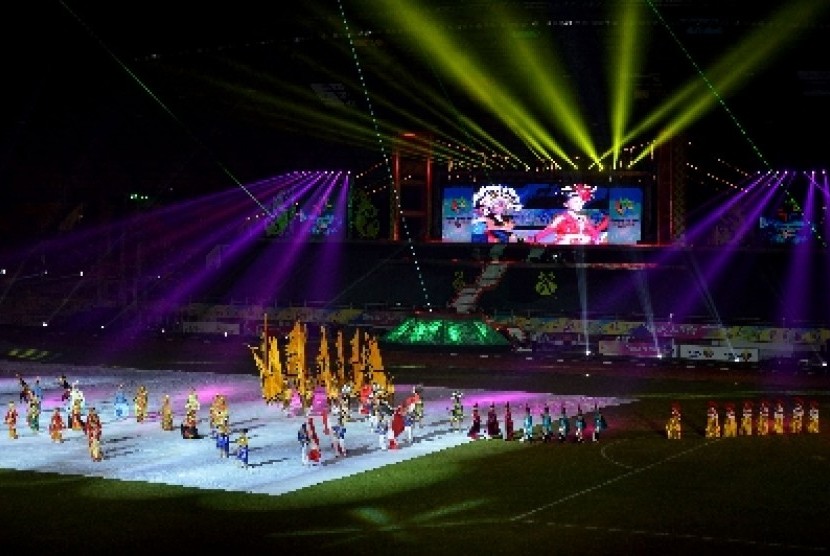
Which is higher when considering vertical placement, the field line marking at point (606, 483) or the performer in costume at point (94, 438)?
the performer in costume at point (94, 438)

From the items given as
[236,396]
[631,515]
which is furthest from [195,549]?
[236,396]

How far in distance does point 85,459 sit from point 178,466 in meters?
2.89

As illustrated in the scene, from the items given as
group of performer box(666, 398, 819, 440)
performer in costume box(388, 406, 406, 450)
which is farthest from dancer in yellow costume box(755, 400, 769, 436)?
performer in costume box(388, 406, 406, 450)

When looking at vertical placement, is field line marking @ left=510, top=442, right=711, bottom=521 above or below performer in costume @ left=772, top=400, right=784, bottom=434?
below

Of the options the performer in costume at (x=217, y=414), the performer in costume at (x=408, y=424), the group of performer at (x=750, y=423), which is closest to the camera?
the performer in costume at (x=217, y=414)

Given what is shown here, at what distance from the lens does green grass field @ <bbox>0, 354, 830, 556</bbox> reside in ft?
72.1

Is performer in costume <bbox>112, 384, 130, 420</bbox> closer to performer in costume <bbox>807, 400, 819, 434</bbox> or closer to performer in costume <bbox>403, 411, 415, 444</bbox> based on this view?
performer in costume <bbox>403, 411, 415, 444</bbox>

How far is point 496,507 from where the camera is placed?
25047 millimetres

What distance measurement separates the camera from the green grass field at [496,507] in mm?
21984

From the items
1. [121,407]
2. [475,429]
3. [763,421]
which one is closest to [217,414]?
[121,407]

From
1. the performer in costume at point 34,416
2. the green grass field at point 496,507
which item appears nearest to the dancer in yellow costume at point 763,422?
the green grass field at point 496,507

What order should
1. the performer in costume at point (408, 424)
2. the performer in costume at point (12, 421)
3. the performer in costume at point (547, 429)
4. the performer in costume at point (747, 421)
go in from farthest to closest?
the performer in costume at point (747, 421), the performer in costume at point (12, 421), the performer in costume at point (547, 429), the performer in costume at point (408, 424)

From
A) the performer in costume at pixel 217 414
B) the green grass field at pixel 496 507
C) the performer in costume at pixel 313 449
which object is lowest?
the green grass field at pixel 496 507

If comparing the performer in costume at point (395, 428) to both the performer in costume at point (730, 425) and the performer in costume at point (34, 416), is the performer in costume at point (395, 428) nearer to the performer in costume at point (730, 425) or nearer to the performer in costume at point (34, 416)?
the performer in costume at point (730, 425)
